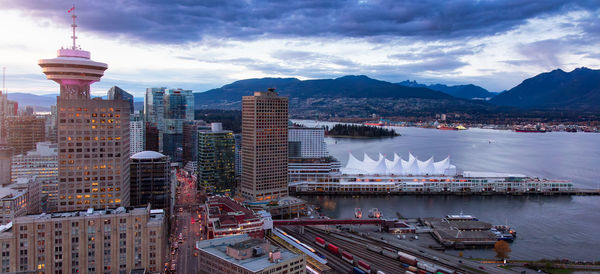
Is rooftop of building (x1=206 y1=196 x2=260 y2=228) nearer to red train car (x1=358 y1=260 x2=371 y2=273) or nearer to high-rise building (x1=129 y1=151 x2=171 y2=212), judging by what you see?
high-rise building (x1=129 y1=151 x2=171 y2=212)

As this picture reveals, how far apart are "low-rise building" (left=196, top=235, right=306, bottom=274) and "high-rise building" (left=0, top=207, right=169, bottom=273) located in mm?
2495

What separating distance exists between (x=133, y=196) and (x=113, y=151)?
Answer: 650cm

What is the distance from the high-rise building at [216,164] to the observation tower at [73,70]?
14582 mm

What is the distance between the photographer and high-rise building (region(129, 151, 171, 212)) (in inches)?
1143

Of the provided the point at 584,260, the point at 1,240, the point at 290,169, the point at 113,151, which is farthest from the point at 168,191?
the point at 584,260

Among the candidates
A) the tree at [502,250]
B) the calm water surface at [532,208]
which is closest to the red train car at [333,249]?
the calm water surface at [532,208]

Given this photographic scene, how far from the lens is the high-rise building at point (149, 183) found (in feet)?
95.2

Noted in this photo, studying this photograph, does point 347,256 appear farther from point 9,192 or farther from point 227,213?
point 9,192

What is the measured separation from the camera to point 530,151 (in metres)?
81.1

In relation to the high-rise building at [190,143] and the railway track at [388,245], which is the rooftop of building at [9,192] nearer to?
the railway track at [388,245]

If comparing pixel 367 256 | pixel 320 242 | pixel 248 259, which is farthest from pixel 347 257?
pixel 248 259

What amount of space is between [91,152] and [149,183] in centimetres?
669

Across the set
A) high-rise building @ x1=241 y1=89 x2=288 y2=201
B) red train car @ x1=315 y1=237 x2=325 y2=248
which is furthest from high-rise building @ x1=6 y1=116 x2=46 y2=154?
red train car @ x1=315 y1=237 x2=325 y2=248

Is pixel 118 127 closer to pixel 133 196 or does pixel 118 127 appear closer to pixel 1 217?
pixel 133 196
